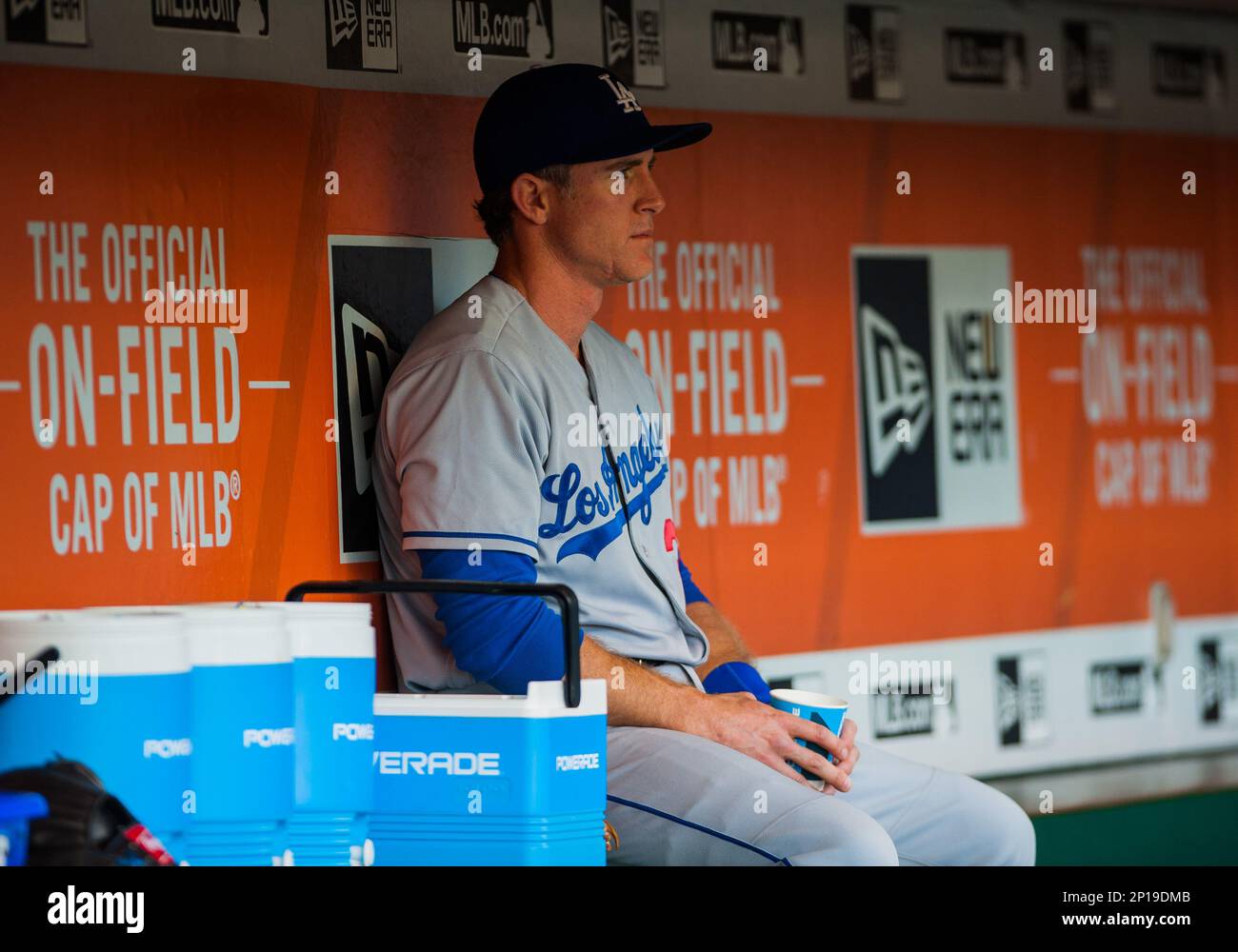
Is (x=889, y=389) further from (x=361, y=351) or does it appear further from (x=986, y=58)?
(x=361, y=351)

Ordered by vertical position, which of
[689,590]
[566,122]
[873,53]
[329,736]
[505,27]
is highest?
[873,53]

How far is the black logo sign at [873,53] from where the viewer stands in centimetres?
413

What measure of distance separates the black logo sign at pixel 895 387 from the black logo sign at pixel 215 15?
171 cm

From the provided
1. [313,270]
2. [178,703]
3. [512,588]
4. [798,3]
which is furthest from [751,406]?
[178,703]

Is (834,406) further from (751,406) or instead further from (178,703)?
(178,703)

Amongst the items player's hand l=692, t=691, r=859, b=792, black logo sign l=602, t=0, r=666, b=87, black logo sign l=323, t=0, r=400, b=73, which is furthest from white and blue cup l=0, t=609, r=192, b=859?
black logo sign l=602, t=0, r=666, b=87

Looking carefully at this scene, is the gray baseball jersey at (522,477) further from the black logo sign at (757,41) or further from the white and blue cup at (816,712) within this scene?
the black logo sign at (757,41)

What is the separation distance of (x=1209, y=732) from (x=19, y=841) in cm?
371

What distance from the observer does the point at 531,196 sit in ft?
9.86

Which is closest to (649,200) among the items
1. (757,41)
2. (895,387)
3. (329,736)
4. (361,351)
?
(361,351)

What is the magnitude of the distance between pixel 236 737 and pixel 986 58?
3010mm

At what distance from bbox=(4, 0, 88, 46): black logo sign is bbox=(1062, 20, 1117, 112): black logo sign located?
2675mm

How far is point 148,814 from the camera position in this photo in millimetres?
2039

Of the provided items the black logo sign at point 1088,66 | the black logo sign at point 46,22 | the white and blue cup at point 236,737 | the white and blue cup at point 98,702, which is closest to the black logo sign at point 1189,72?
the black logo sign at point 1088,66
